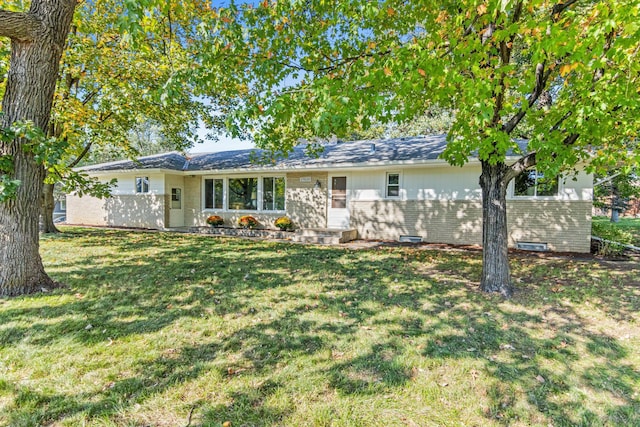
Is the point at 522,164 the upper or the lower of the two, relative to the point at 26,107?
lower

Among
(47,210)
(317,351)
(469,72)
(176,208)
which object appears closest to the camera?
(317,351)

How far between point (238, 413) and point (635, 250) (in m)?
12.3

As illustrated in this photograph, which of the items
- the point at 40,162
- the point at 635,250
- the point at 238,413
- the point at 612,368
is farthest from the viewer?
the point at 635,250

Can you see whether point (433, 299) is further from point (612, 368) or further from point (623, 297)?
point (623, 297)

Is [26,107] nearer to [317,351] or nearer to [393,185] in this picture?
[317,351]

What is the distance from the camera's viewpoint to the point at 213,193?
15055 mm

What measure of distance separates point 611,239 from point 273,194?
11.9 metres

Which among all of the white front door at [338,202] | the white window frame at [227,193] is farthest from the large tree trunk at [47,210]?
the white front door at [338,202]

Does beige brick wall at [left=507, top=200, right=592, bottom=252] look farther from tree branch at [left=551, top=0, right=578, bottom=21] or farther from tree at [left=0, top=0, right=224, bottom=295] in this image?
tree at [left=0, top=0, right=224, bottom=295]

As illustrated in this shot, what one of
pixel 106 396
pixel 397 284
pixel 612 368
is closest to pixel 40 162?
pixel 106 396

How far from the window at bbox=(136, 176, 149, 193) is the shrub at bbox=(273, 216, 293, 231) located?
23.5 ft

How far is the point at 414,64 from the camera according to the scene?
390 cm

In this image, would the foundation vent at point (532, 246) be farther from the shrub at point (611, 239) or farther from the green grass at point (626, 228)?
the green grass at point (626, 228)

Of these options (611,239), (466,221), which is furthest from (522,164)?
(611,239)
